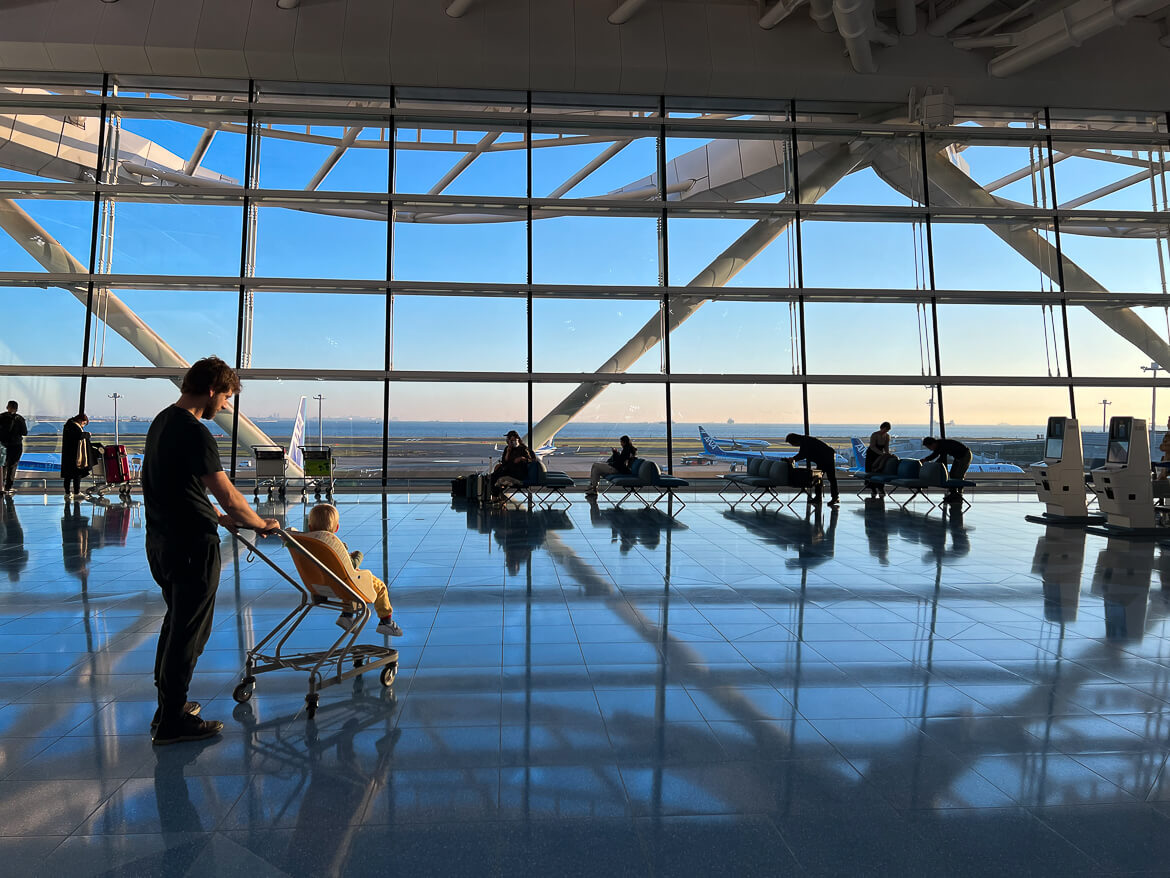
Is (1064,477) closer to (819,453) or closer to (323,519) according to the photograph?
(819,453)

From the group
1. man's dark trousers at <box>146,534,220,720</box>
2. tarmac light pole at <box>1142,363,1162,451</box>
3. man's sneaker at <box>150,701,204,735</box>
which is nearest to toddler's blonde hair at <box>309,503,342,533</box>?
man's dark trousers at <box>146,534,220,720</box>

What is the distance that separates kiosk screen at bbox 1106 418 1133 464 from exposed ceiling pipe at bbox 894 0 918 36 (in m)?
7.75

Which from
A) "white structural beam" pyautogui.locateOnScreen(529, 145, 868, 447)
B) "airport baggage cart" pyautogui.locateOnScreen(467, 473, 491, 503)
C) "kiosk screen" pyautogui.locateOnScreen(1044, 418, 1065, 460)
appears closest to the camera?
"kiosk screen" pyautogui.locateOnScreen(1044, 418, 1065, 460)

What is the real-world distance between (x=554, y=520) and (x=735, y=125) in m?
8.62

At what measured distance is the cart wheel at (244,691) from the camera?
3277 millimetres

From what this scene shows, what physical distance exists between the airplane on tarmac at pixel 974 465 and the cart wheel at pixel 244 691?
1155cm

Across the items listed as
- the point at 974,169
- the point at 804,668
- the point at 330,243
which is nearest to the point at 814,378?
the point at 974,169

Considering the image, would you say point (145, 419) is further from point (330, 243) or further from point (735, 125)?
point (735, 125)

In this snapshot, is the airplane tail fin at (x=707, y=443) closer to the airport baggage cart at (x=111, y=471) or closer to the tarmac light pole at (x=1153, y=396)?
the tarmac light pole at (x=1153, y=396)

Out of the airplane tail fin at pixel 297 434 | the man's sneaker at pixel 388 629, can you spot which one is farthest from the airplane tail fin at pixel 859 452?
the man's sneaker at pixel 388 629

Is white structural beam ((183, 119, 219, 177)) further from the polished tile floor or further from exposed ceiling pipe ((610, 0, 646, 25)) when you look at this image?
the polished tile floor

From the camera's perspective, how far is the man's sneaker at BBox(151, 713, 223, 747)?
2.85 m

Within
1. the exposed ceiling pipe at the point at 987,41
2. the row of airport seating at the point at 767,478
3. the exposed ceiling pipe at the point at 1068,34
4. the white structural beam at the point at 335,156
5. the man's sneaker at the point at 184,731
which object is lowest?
the man's sneaker at the point at 184,731

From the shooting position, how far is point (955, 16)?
12.5m
